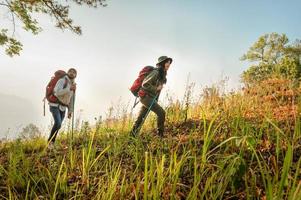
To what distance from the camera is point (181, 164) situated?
2.71 metres

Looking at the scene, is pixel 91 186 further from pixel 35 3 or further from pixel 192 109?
pixel 35 3

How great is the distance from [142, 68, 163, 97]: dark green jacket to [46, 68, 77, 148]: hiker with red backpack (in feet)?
6.02

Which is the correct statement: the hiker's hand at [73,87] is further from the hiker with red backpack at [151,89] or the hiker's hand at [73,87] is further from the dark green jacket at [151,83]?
the dark green jacket at [151,83]

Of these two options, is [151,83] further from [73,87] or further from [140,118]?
[73,87]

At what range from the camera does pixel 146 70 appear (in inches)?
265

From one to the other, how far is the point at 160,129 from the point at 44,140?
2.77 m

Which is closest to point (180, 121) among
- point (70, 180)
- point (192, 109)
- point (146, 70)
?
point (192, 109)

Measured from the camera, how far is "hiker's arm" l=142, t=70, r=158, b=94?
644cm

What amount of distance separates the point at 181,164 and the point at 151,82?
12.7ft

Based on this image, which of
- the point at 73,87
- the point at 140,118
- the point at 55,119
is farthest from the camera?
the point at 73,87

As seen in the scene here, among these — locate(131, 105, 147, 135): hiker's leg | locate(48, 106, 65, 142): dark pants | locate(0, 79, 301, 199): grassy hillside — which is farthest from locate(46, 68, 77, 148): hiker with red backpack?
locate(131, 105, 147, 135): hiker's leg

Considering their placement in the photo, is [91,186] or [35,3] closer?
[91,186]

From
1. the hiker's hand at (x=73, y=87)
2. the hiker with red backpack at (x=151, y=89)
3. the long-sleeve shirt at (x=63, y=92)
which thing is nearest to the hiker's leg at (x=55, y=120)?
the long-sleeve shirt at (x=63, y=92)

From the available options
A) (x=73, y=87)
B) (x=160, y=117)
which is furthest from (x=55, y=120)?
(x=160, y=117)
